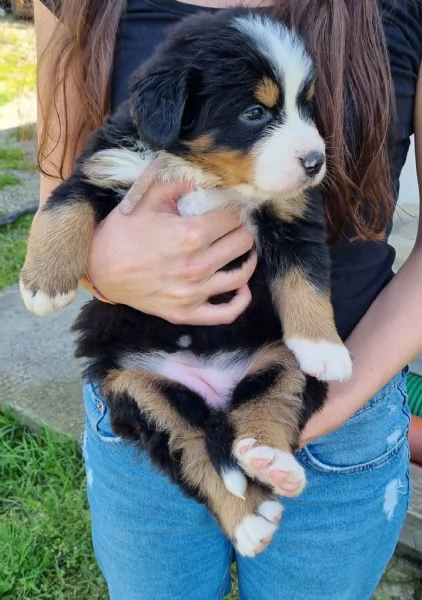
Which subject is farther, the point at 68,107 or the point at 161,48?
the point at 68,107

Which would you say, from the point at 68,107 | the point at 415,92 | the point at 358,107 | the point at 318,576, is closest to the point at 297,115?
the point at 358,107

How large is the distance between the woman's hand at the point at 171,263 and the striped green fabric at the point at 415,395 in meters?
1.79

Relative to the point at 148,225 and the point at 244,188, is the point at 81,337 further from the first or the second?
the point at 244,188

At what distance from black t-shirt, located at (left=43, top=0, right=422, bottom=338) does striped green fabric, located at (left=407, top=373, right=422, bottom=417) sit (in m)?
1.54

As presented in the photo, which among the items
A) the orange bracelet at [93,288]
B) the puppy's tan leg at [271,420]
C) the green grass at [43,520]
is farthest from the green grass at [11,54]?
the puppy's tan leg at [271,420]

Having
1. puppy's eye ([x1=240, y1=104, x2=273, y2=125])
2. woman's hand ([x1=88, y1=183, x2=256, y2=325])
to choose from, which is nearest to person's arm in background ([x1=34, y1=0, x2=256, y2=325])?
woman's hand ([x1=88, y1=183, x2=256, y2=325])

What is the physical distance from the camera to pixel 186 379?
163cm

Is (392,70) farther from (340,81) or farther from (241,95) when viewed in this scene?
(241,95)

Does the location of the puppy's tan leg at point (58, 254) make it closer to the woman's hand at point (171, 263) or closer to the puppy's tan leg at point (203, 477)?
the woman's hand at point (171, 263)

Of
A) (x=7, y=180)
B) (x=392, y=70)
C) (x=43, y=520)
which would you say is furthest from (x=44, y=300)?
(x=7, y=180)

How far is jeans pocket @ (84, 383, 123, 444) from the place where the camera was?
1.60m

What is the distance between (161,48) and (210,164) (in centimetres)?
27

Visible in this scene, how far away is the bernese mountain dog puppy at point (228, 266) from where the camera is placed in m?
1.45

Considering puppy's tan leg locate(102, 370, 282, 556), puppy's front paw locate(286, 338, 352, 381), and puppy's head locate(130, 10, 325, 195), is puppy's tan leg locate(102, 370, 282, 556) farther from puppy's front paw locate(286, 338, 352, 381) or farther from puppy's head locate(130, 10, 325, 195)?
puppy's head locate(130, 10, 325, 195)
